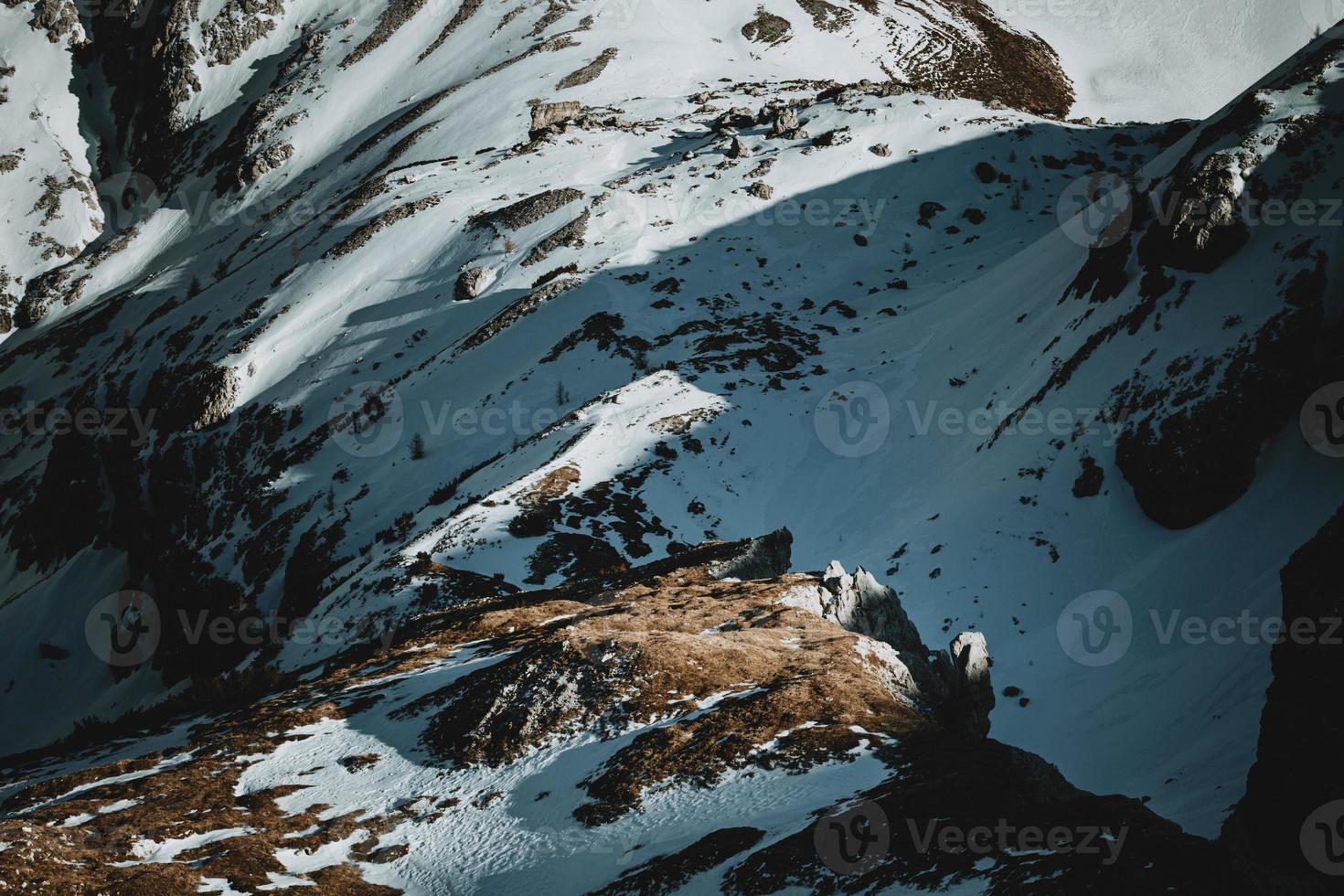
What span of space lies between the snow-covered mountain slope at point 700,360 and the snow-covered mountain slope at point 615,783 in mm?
6700

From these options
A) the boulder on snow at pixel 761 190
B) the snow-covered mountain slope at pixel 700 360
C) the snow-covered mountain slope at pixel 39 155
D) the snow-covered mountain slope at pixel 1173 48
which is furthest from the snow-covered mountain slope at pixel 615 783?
the snow-covered mountain slope at pixel 39 155

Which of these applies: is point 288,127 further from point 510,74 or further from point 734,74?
point 734,74

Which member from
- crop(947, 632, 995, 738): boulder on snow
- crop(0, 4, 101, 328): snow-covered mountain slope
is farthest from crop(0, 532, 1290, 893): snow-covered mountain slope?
Answer: crop(0, 4, 101, 328): snow-covered mountain slope

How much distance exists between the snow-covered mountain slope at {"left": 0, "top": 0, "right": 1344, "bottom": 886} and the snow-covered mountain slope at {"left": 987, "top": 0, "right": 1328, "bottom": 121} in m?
5.52

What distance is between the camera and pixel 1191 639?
68.6 ft

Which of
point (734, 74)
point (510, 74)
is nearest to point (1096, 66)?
point (734, 74)

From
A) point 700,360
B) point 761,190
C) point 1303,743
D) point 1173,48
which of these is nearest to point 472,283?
point 700,360

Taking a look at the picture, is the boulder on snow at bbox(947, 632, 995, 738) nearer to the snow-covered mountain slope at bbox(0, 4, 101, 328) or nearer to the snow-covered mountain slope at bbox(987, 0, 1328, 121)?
the snow-covered mountain slope at bbox(987, 0, 1328, 121)

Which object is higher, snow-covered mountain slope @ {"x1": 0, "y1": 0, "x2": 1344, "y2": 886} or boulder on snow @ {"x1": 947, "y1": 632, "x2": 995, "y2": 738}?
snow-covered mountain slope @ {"x1": 0, "y1": 0, "x2": 1344, "y2": 886}

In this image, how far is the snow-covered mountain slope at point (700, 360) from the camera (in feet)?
77.0

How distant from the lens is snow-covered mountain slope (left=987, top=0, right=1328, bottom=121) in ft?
274

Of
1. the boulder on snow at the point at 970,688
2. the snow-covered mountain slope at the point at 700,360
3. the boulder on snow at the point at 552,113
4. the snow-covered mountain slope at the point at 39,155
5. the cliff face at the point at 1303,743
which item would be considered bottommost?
the boulder on snow at the point at 970,688

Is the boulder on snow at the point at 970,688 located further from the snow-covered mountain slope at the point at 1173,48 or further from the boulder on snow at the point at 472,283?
the snow-covered mountain slope at the point at 1173,48

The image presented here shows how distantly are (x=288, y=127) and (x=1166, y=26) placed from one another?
94604 millimetres
